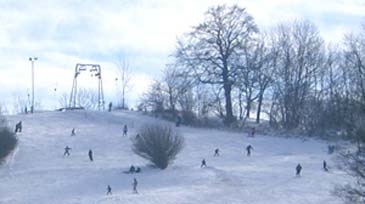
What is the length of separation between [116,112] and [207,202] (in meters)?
41.9

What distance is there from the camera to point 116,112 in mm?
90500

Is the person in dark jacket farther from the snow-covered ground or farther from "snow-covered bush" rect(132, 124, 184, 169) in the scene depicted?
"snow-covered bush" rect(132, 124, 184, 169)

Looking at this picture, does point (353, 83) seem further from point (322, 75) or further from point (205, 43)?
point (205, 43)

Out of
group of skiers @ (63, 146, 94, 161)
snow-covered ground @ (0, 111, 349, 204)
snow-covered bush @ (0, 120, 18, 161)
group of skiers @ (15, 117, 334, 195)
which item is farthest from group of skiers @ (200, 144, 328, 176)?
snow-covered bush @ (0, 120, 18, 161)

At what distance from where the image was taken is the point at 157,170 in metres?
61.1

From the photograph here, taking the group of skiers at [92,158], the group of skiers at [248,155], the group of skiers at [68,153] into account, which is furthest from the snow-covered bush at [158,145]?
the group of skiers at [68,153]

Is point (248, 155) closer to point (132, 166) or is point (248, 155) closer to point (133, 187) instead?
point (132, 166)

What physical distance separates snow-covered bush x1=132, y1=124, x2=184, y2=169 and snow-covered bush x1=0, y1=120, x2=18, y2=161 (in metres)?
9.20

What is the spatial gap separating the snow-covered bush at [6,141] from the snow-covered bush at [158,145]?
30.2ft

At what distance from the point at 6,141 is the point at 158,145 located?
Result: 1159 cm

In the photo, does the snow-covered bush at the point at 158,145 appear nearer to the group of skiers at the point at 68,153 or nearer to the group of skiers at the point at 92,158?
the group of skiers at the point at 92,158

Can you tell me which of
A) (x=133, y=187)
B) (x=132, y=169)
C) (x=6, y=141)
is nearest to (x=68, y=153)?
(x=6, y=141)

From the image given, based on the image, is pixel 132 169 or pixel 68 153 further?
pixel 68 153

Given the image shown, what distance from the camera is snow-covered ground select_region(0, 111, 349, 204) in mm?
51625
